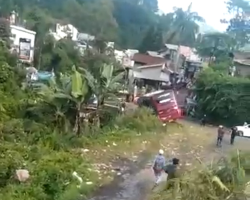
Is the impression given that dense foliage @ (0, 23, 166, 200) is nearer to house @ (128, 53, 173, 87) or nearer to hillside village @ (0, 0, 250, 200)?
hillside village @ (0, 0, 250, 200)

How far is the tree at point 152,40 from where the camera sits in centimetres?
4492

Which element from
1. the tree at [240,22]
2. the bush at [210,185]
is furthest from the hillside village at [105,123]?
the tree at [240,22]

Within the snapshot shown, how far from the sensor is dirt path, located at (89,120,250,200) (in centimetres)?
1073

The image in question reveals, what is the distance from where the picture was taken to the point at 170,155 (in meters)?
15.2

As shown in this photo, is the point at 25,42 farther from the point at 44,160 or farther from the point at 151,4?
the point at 151,4

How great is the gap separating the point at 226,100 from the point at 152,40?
22.3 m

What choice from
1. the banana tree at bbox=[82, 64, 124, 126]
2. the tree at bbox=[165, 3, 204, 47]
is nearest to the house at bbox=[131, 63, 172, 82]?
the tree at bbox=[165, 3, 204, 47]

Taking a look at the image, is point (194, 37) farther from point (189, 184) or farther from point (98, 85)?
point (189, 184)

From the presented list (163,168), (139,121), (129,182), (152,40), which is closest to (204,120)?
(139,121)

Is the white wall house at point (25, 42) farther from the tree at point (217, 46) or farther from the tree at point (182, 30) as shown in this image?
the tree at point (182, 30)

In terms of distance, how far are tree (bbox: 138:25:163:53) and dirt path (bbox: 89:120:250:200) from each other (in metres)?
22.7

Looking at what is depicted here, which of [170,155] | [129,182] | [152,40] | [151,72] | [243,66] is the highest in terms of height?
[152,40]

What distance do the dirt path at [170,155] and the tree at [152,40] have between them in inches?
895

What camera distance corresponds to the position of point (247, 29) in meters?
50.8
